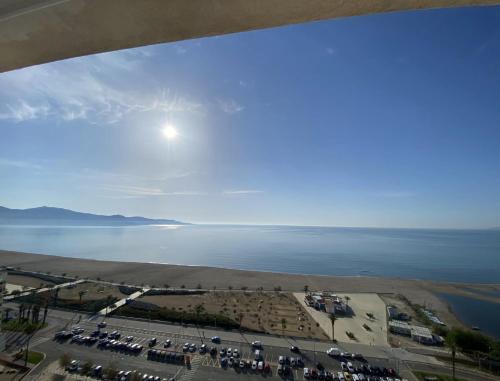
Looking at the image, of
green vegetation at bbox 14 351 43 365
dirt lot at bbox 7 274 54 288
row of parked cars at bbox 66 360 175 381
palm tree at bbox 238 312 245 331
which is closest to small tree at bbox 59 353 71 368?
row of parked cars at bbox 66 360 175 381

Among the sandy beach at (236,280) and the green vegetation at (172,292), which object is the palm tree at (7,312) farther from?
the sandy beach at (236,280)

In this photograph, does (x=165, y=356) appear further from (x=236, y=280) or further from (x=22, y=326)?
(x=236, y=280)

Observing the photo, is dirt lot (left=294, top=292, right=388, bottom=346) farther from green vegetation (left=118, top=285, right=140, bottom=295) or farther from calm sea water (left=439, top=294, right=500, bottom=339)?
green vegetation (left=118, top=285, right=140, bottom=295)

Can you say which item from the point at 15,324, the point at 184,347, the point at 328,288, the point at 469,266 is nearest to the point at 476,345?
the point at 328,288

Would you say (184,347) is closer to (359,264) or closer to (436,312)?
(436,312)

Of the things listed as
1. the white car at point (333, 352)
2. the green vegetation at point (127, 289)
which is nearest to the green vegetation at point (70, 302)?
the green vegetation at point (127, 289)

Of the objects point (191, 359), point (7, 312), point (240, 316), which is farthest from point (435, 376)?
point (7, 312)
